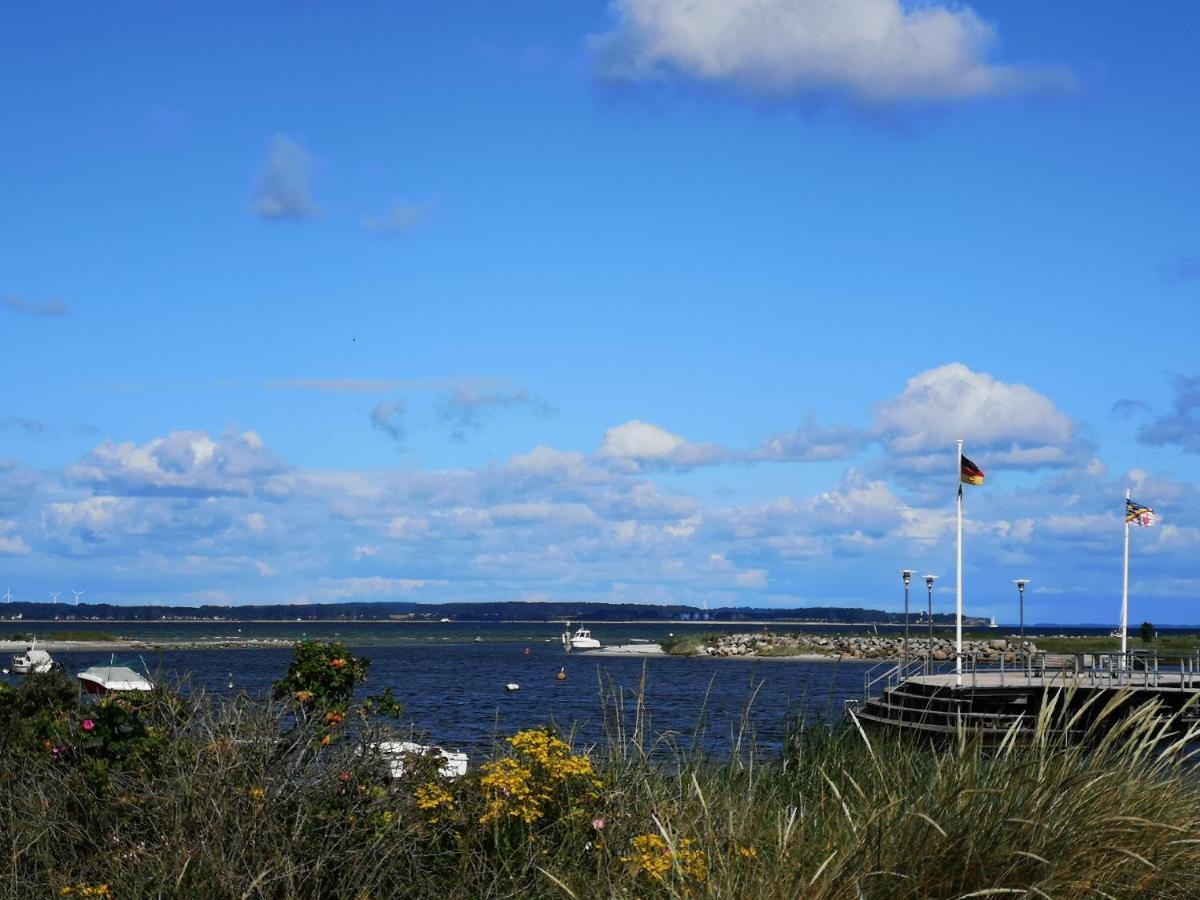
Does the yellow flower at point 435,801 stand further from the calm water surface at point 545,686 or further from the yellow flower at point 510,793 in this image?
the calm water surface at point 545,686

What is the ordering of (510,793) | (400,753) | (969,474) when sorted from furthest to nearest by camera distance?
(969,474)
(400,753)
(510,793)

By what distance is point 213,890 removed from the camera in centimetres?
791

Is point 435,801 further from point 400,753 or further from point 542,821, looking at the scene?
point 400,753

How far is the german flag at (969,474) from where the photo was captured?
154 feet

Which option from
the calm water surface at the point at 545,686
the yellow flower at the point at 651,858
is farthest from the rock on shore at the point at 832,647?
the yellow flower at the point at 651,858

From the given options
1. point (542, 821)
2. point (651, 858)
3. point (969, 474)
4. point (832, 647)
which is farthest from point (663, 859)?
point (832, 647)

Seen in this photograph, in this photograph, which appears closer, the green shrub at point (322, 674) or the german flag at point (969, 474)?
the green shrub at point (322, 674)

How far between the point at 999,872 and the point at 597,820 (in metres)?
2.52

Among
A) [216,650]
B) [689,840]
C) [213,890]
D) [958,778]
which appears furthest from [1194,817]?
[216,650]

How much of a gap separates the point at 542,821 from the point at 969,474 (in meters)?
39.8

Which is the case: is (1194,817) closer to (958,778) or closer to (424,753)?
(958,778)

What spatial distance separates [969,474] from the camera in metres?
47.2

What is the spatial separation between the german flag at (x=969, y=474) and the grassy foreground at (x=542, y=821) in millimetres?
37239

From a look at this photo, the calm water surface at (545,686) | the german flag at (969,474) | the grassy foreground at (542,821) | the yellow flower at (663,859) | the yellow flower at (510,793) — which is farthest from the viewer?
the german flag at (969,474)
